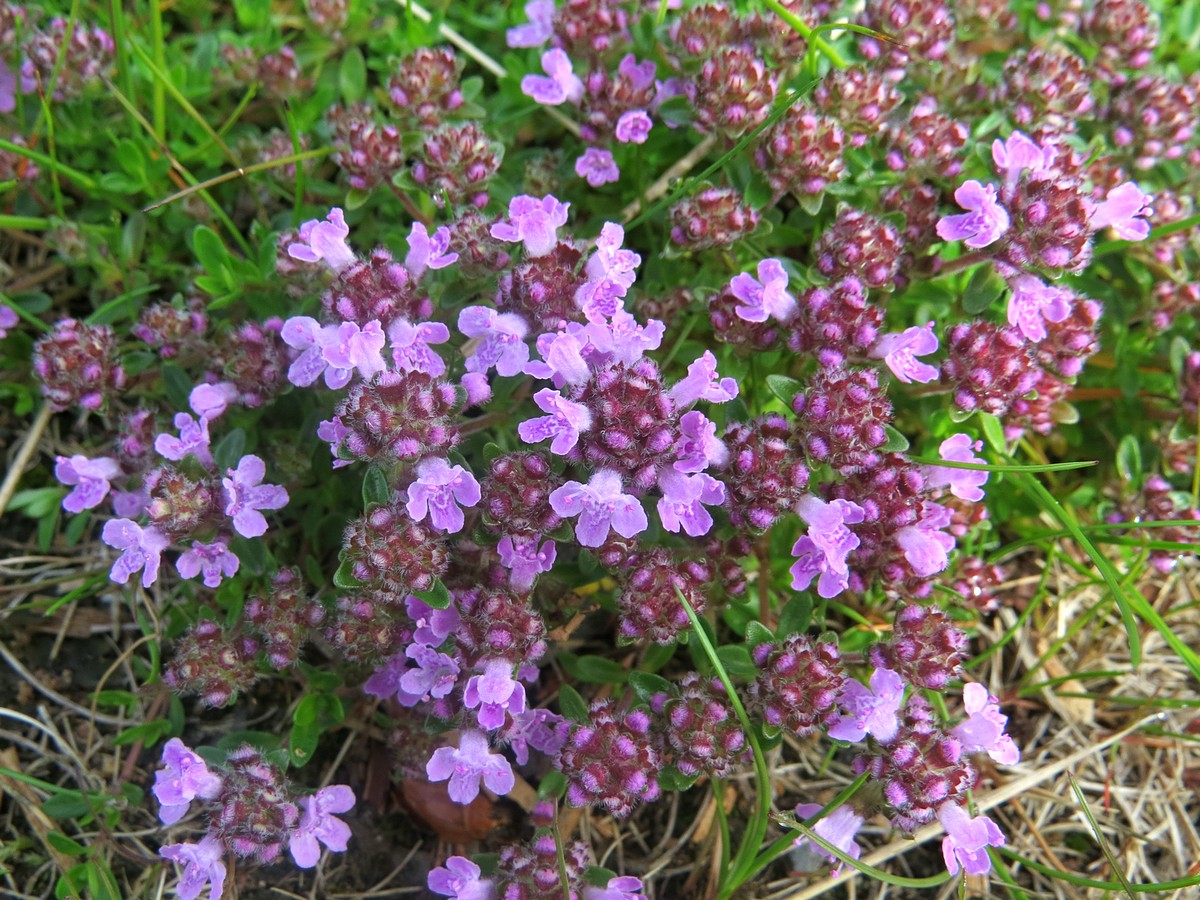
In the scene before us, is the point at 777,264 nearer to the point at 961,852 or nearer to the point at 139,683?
the point at 961,852

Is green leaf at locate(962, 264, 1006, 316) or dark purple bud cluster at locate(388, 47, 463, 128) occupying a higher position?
dark purple bud cluster at locate(388, 47, 463, 128)

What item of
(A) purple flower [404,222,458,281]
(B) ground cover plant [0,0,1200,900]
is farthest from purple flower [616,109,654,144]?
(A) purple flower [404,222,458,281]

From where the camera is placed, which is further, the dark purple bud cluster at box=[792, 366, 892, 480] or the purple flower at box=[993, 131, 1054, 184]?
the purple flower at box=[993, 131, 1054, 184]

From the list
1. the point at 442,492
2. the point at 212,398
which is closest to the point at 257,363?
the point at 212,398

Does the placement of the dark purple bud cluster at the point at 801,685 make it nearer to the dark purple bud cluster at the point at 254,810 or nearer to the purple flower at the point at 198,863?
the dark purple bud cluster at the point at 254,810

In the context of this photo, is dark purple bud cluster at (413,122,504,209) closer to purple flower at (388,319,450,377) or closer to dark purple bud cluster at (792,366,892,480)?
purple flower at (388,319,450,377)

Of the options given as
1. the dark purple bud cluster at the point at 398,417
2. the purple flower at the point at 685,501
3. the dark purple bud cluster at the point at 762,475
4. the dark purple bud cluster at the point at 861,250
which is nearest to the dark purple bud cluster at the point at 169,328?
the dark purple bud cluster at the point at 398,417

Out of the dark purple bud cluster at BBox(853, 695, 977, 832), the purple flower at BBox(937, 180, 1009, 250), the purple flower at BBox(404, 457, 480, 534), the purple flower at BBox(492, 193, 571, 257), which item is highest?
the purple flower at BBox(937, 180, 1009, 250)
